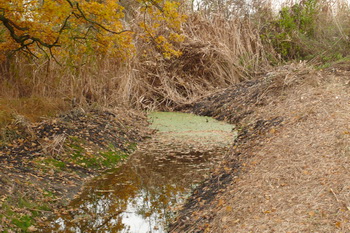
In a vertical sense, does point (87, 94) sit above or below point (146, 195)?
above

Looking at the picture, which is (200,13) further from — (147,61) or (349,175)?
(349,175)

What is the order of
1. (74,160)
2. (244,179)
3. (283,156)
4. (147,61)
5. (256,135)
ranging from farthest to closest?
(147,61) → (256,135) → (74,160) → (283,156) → (244,179)

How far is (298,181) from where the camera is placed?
3713 mm

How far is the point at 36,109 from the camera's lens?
20.6 ft

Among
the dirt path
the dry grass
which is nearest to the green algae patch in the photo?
the dirt path

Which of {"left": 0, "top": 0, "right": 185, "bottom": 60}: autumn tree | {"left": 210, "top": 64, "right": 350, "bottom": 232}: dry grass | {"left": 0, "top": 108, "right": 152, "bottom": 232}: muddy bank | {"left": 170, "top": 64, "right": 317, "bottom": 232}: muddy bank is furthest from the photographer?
{"left": 0, "top": 0, "right": 185, "bottom": 60}: autumn tree

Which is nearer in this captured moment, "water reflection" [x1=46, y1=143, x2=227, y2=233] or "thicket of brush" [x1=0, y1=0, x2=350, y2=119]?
"water reflection" [x1=46, y1=143, x2=227, y2=233]

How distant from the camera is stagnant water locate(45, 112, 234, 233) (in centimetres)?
388

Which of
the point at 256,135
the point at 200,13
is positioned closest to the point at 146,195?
the point at 256,135

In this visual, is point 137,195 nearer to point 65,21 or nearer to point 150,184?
point 150,184

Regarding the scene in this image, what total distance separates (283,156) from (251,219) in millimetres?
1351

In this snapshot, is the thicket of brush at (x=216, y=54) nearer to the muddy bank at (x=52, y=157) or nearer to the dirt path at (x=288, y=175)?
the muddy bank at (x=52, y=157)

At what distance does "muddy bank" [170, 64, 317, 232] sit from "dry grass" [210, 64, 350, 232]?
0.40 feet

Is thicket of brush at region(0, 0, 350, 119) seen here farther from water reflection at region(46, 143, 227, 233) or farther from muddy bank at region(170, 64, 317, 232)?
water reflection at region(46, 143, 227, 233)
